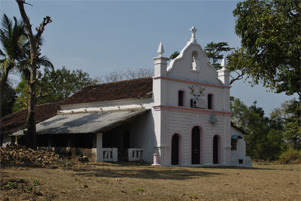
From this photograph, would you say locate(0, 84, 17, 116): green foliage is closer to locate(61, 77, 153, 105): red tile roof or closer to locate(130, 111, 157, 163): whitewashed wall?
locate(61, 77, 153, 105): red tile roof

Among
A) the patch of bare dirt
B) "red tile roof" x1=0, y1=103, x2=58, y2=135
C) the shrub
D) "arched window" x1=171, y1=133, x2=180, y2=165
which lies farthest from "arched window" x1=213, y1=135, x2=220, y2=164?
"red tile roof" x1=0, y1=103, x2=58, y2=135

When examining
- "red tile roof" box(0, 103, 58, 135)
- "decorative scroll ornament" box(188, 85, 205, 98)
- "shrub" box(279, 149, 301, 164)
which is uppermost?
"decorative scroll ornament" box(188, 85, 205, 98)

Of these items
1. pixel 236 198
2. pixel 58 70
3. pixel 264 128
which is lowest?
pixel 236 198

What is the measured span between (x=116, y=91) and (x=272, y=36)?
564 inches

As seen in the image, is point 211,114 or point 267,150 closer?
point 211,114

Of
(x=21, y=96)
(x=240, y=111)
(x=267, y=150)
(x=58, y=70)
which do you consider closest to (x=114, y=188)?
(x=267, y=150)

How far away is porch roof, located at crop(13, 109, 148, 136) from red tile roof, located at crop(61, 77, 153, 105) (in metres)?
1.13

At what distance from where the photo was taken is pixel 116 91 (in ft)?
103

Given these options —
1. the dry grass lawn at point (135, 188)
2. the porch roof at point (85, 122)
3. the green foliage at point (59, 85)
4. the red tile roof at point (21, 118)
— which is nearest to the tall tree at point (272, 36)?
the dry grass lawn at point (135, 188)

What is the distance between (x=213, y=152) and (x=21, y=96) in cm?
3313

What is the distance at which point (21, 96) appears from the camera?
5553cm

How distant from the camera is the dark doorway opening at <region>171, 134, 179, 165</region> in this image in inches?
1089

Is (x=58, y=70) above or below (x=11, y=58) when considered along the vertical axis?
above

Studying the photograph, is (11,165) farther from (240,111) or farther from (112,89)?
(240,111)
